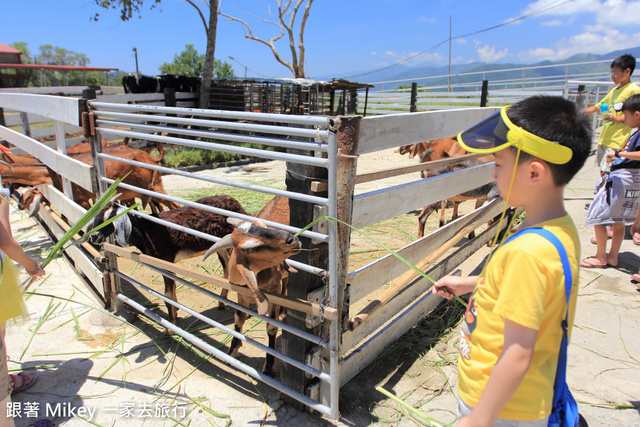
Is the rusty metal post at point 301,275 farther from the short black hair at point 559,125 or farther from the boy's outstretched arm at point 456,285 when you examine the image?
the short black hair at point 559,125

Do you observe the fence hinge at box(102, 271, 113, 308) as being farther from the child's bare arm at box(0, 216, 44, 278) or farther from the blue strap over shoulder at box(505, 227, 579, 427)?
the blue strap over shoulder at box(505, 227, 579, 427)

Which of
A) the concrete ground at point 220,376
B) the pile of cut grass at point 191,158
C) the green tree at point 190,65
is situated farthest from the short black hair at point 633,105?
the green tree at point 190,65

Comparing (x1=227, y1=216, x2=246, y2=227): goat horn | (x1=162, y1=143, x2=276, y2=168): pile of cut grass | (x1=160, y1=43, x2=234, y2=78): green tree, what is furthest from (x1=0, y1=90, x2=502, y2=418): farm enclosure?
(x1=160, y1=43, x2=234, y2=78): green tree

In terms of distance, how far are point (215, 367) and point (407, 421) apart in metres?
1.61

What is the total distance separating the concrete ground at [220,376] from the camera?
2.79 m

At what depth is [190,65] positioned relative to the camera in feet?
185

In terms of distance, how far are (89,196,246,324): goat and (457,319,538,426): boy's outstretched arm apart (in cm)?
319

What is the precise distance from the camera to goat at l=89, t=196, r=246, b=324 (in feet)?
11.9

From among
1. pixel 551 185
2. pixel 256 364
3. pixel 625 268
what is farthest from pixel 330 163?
pixel 625 268

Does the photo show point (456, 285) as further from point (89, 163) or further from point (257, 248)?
point (89, 163)

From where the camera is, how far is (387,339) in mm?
3279

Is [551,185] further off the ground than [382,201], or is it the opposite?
[551,185]

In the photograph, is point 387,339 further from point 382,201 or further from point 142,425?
point 142,425

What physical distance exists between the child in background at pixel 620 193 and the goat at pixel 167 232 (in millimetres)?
4332
